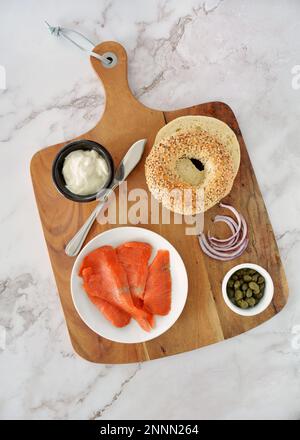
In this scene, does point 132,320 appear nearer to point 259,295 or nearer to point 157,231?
point 157,231

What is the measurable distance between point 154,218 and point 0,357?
2.99 ft

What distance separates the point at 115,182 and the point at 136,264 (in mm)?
346

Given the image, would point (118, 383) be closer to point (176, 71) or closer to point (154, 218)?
point (154, 218)

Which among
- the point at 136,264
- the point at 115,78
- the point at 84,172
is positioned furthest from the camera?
the point at 115,78

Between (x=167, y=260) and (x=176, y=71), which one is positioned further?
(x=176, y=71)

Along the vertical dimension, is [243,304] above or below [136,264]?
below

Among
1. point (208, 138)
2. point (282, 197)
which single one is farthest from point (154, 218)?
point (282, 197)

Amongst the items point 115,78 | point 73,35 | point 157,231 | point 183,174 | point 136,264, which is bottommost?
point 136,264

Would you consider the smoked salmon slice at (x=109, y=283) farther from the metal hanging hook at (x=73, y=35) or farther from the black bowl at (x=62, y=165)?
the metal hanging hook at (x=73, y=35)

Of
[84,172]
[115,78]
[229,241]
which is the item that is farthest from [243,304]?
[115,78]

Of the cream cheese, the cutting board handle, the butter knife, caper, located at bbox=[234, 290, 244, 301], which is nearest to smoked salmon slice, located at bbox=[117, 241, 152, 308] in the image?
the butter knife

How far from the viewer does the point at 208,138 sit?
1.88 meters

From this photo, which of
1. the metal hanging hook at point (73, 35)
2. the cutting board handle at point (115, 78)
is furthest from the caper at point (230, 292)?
the metal hanging hook at point (73, 35)

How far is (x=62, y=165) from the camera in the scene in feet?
6.16
